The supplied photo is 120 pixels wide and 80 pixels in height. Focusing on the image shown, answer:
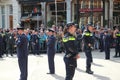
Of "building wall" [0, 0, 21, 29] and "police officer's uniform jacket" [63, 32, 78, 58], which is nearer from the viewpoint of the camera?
"police officer's uniform jacket" [63, 32, 78, 58]

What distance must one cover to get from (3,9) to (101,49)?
1872 cm

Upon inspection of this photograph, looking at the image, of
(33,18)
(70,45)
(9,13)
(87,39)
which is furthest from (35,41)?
(9,13)

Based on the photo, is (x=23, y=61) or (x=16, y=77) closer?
(x=23, y=61)

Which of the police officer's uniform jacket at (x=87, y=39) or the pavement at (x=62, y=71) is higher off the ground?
the police officer's uniform jacket at (x=87, y=39)

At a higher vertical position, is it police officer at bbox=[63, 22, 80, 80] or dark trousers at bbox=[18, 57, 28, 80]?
police officer at bbox=[63, 22, 80, 80]

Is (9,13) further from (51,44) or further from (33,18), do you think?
(51,44)

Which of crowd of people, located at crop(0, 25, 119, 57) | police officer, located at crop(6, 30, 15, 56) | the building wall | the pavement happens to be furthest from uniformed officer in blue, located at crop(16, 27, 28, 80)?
the building wall

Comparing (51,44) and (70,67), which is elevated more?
(51,44)

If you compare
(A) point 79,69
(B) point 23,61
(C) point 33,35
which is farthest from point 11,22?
(B) point 23,61

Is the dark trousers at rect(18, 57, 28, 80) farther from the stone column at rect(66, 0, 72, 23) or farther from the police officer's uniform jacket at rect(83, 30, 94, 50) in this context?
the stone column at rect(66, 0, 72, 23)

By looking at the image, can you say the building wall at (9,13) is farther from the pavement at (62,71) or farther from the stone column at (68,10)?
the pavement at (62,71)

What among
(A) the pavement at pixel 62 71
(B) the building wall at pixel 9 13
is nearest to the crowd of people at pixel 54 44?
(A) the pavement at pixel 62 71

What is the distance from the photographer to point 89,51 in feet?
51.1

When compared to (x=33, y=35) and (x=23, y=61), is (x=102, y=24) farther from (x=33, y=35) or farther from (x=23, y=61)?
(x=23, y=61)
